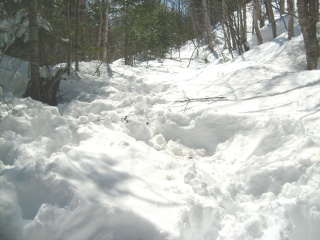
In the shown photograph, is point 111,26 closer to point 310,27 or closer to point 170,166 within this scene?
point 310,27

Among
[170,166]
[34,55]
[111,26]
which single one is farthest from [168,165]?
[111,26]

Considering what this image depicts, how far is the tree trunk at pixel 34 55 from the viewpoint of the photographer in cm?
470

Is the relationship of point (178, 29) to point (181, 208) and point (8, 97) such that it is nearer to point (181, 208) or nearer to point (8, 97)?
point (8, 97)

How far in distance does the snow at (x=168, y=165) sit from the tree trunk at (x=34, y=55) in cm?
40

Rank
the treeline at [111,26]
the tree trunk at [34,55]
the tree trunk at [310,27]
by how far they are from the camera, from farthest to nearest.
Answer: the treeline at [111,26], the tree trunk at [310,27], the tree trunk at [34,55]

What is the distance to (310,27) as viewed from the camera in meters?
5.21

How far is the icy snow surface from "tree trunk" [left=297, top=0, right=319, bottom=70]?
0.49 metres

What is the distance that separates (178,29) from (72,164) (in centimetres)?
1845

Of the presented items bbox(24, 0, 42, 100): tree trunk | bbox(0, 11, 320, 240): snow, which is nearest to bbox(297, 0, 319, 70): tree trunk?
bbox(0, 11, 320, 240): snow

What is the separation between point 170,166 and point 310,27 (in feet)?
13.1

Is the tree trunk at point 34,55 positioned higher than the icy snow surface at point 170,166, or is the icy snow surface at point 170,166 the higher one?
the tree trunk at point 34,55

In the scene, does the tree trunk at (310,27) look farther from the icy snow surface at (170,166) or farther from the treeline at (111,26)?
the icy snow surface at (170,166)

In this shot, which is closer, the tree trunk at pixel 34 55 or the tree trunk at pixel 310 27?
the tree trunk at pixel 34 55

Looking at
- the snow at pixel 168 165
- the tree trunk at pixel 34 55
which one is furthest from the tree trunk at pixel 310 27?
the tree trunk at pixel 34 55
